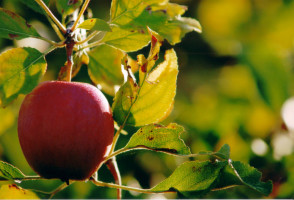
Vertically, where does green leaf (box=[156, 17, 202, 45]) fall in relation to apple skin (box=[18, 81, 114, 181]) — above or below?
above

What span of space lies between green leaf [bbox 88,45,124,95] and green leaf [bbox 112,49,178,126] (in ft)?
0.70

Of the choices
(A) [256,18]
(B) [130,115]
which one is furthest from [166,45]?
(B) [130,115]

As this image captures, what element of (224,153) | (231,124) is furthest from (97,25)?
(231,124)

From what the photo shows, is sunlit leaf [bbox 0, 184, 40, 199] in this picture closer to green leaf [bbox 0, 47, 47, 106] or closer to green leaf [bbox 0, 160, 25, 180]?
green leaf [bbox 0, 160, 25, 180]

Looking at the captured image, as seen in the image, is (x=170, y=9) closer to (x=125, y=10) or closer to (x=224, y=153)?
(x=125, y=10)

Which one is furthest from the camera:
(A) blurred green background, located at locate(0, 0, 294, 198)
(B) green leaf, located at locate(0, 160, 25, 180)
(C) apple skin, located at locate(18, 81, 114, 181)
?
(A) blurred green background, located at locate(0, 0, 294, 198)

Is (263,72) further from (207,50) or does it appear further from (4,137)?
(4,137)

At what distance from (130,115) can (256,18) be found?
1.52 m

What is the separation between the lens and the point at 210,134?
1.65 meters

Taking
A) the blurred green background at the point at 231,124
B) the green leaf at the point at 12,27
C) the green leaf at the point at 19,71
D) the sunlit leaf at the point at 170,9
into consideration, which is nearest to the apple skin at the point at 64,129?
the green leaf at the point at 19,71

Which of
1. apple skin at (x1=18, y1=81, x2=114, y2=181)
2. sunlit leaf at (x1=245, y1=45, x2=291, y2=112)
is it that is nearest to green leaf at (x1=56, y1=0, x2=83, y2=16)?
apple skin at (x1=18, y1=81, x2=114, y2=181)

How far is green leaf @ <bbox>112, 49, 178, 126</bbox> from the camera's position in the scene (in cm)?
86

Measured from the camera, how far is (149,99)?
0.87 meters

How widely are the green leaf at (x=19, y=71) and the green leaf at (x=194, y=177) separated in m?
0.33
